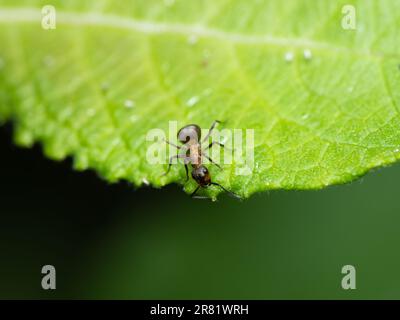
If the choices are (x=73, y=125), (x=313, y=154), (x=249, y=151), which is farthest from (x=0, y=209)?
(x=313, y=154)

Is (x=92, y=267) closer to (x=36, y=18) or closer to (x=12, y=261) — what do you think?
(x=12, y=261)

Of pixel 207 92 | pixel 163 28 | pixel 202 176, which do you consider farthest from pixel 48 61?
pixel 202 176

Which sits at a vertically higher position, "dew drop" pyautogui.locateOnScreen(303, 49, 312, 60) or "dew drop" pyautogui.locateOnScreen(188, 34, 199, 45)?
"dew drop" pyautogui.locateOnScreen(188, 34, 199, 45)

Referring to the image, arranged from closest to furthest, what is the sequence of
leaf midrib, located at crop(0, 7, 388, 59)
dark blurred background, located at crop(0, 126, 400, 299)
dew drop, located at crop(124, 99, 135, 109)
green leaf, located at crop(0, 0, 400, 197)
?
green leaf, located at crop(0, 0, 400, 197) → leaf midrib, located at crop(0, 7, 388, 59) → dew drop, located at crop(124, 99, 135, 109) → dark blurred background, located at crop(0, 126, 400, 299)

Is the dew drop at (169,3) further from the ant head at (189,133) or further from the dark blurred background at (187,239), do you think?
the dark blurred background at (187,239)

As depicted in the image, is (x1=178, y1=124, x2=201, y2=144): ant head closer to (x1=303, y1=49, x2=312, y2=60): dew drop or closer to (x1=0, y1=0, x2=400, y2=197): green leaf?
(x1=0, y1=0, x2=400, y2=197): green leaf

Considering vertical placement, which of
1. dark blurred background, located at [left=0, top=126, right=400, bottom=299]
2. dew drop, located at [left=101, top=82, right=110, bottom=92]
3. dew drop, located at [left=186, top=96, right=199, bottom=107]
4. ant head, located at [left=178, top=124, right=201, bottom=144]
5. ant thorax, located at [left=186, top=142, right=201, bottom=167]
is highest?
dew drop, located at [left=101, top=82, right=110, bottom=92]

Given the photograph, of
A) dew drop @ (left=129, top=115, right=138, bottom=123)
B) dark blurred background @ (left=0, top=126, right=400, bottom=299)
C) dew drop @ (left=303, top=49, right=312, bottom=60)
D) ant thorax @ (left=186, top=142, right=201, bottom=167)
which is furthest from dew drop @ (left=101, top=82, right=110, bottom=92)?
dew drop @ (left=303, top=49, right=312, bottom=60)
